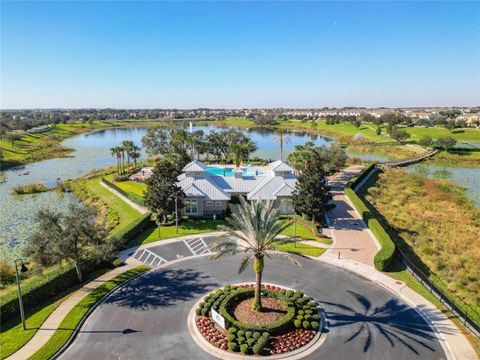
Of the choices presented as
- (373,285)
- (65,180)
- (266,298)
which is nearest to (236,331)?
(266,298)

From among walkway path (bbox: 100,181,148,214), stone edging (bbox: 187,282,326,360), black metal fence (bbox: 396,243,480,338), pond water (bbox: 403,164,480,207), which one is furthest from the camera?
pond water (bbox: 403,164,480,207)

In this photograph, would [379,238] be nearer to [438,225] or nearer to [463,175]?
[438,225]

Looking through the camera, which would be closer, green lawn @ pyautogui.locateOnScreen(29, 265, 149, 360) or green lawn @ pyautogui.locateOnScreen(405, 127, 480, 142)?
green lawn @ pyautogui.locateOnScreen(29, 265, 149, 360)

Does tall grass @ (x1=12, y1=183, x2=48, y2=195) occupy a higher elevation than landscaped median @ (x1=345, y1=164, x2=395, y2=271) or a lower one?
higher

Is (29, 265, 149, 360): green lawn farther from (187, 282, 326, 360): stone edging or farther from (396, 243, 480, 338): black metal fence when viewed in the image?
(396, 243, 480, 338): black metal fence

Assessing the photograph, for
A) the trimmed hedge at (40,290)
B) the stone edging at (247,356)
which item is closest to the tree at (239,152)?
the trimmed hedge at (40,290)

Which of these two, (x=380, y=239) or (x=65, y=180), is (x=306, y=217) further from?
(x=65, y=180)

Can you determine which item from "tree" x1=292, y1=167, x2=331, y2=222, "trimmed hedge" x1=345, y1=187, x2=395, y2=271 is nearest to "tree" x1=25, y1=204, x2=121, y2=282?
"tree" x1=292, y1=167, x2=331, y2=222
